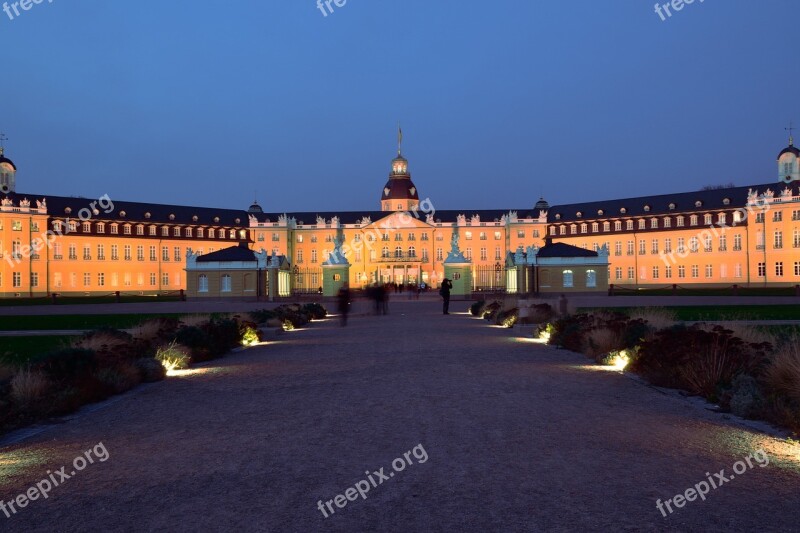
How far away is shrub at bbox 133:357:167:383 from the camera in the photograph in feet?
44.4

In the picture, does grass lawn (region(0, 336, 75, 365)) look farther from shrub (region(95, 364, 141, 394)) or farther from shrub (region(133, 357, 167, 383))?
shrub (region(95, 364, 141, 394))

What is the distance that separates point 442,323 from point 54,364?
62.1 ft

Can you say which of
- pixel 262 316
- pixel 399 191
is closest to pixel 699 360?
pixel 262 316

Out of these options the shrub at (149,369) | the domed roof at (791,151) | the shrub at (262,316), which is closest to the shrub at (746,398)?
the shrub at (149,369)

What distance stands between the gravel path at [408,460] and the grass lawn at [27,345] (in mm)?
5126

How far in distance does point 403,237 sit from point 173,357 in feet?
319

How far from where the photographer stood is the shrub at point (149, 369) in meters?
13.5

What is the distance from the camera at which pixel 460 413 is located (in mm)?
9797

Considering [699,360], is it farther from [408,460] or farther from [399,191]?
[399,191]

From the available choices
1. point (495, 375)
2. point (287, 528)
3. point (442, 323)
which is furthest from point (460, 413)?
point (442, 323)

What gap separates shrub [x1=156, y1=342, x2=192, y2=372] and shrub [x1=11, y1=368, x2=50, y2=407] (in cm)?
422

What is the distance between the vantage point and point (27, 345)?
62.6 feet

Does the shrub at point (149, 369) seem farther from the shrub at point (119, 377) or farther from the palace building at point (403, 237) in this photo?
the palace building at point (403, 237)

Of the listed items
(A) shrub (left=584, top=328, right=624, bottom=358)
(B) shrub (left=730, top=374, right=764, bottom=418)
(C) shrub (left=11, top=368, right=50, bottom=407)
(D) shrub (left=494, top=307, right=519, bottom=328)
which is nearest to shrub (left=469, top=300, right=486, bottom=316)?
(D) shrub (left=494, top=307, right=519, bottom=328)
